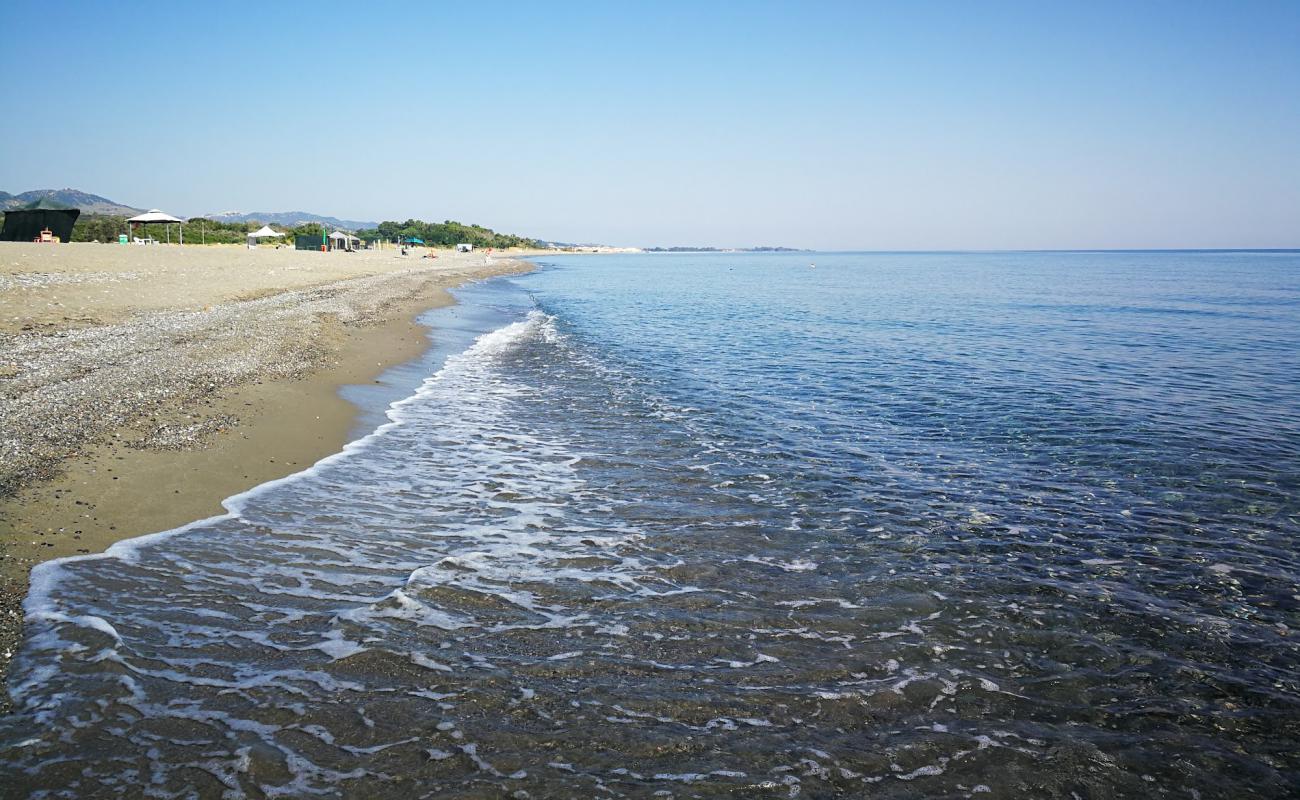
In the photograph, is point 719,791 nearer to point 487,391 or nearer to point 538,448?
point 538,448

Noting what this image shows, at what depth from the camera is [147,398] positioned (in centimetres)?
1132

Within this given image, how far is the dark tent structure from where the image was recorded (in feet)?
165

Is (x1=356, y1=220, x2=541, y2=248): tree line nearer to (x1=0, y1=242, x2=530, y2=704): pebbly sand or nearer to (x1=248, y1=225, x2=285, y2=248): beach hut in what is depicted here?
(x1=248, y1=225, x2=285, y2=248): beach hut

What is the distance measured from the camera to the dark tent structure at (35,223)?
50.2 m

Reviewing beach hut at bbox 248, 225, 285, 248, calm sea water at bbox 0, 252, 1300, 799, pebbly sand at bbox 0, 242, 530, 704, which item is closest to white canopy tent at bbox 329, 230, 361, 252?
beach hut at bbox 248, 225, 285, 248

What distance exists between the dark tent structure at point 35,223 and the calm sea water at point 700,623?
183 ft

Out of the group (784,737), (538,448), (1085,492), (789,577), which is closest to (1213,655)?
(789,577)

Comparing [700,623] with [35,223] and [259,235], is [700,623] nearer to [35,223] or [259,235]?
[35,223]

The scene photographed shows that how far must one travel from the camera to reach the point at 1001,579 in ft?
23.0

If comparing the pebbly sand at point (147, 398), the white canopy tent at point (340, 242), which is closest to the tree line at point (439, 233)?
the white canopy tent at point (340, 242)

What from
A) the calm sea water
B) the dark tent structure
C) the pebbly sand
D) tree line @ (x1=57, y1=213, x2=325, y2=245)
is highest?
tree line @ (x1=57, y1=213, x2=325, y2=245)

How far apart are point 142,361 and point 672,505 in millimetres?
11758

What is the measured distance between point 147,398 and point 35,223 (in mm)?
55379

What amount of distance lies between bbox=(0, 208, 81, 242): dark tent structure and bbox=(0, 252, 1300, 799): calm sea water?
55.7 metres
